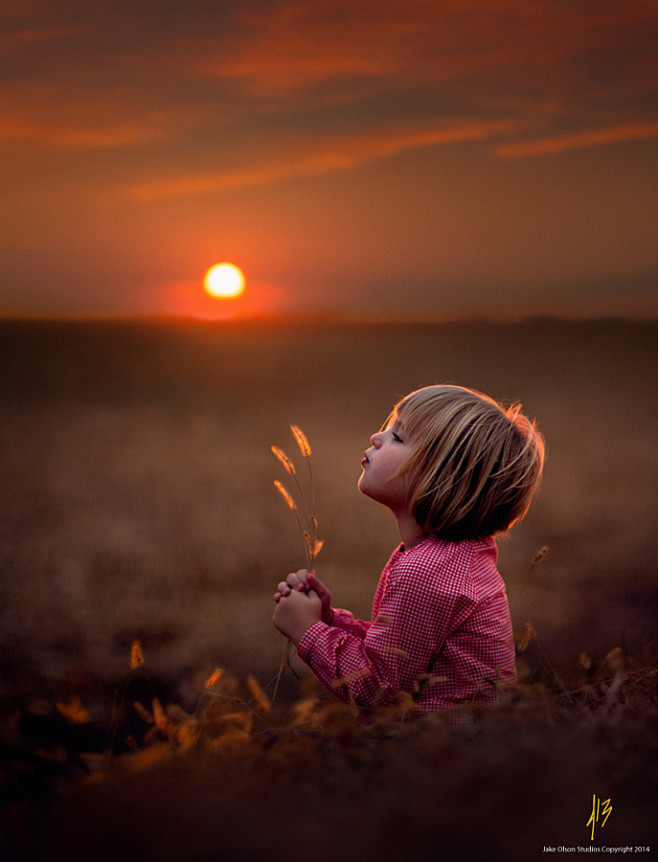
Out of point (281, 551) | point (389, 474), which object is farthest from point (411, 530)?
point (281, 551)

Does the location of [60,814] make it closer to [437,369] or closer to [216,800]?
[216,800]

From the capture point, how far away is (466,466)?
8.67ft

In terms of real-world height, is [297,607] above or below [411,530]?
below

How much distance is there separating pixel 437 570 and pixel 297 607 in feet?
1.93

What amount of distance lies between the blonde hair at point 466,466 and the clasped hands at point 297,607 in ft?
1.65

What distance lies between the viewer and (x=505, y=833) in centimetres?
124

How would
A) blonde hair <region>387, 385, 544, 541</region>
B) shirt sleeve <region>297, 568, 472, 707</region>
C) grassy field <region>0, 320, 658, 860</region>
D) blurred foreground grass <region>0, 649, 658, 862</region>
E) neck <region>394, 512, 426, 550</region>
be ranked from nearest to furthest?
blurred foreground grass <region>0, 649, 658, 862</region> → grassy field <region>0, 320, 658, 860</region> → shirt sleeve <region>297, 568, 472, 707</region> → blonde hair <region>387, 385, 544, 541</region> → neck <region>394, 512, 426, 550</region>

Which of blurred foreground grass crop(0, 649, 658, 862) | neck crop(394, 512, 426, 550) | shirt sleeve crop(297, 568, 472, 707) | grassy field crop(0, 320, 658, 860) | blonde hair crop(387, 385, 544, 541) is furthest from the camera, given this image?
neck crop(394, 512, 426, 550)

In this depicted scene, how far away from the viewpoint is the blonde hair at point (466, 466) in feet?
8.55

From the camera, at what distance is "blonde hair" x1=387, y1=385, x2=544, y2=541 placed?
261 centimetres
